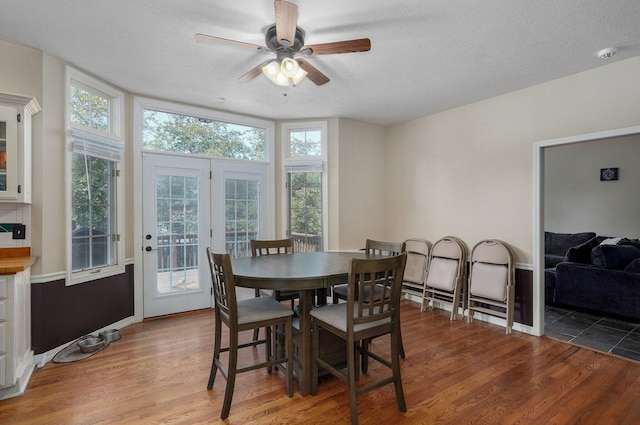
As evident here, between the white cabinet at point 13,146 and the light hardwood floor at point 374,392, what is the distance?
4.87 feet

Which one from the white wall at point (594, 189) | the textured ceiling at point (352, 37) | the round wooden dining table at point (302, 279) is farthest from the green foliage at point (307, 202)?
the white wall at point (594, 189)

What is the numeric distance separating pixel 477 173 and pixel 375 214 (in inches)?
64.0

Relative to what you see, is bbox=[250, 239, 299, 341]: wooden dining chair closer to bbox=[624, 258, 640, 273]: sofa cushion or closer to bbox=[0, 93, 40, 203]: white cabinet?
bbox=[0, 93, 40, 203]: white cabinet

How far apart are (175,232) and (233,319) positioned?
2356 mm

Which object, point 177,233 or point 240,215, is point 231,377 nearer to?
point 177,233

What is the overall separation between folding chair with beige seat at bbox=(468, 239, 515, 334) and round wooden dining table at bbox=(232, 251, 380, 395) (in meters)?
1.94

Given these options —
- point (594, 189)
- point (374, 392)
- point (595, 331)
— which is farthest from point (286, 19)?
point (594, 189)

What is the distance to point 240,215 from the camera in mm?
4531

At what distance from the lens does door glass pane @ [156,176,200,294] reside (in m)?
3.98

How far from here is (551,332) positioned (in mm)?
3510

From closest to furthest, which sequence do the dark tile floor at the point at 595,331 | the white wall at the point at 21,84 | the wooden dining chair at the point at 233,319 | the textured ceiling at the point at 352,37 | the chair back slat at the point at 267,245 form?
the wooden dining chair at the point at 233,319 → the textured ceiling at the point at 352,37 → the white wall at the point at 21,84 → the dark tile floor at the point at 595,331 → the chair back slat at the point at 267,245

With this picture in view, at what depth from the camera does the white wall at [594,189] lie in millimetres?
5887

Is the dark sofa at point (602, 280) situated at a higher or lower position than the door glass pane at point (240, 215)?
lower

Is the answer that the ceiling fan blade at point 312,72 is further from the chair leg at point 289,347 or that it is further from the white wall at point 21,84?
the white wall at point 21,84
